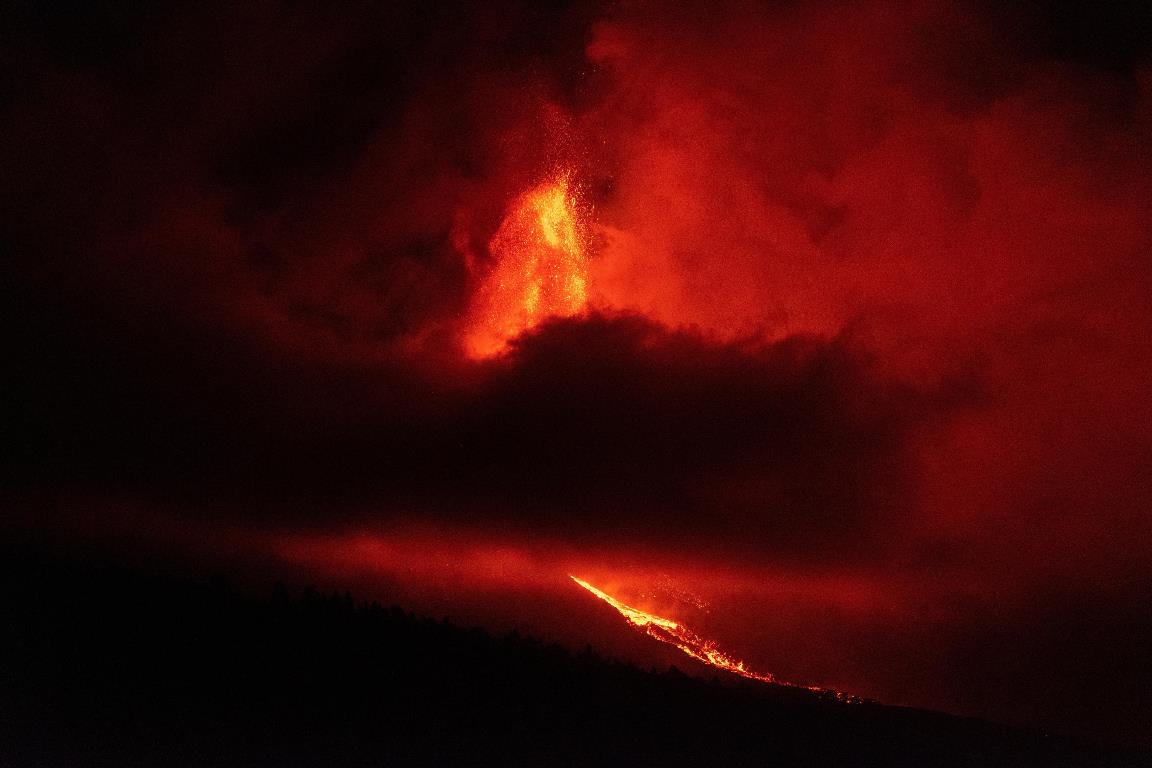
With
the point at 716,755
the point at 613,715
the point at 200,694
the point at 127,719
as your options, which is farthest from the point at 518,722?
the point at 127,719

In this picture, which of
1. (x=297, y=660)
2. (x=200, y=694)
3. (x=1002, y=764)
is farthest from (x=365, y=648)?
(x=1002, y=764)

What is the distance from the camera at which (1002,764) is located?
56.6m

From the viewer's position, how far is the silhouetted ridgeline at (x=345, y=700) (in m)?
36.1

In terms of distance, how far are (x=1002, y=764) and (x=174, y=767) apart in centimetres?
4227

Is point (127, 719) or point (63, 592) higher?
point (63, 592)

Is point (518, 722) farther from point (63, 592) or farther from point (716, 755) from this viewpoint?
point (63, 592)

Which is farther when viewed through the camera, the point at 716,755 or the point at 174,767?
the point at 716,755

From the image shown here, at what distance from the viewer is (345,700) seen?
46719mm

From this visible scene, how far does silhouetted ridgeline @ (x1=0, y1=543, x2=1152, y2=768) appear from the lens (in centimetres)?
3606

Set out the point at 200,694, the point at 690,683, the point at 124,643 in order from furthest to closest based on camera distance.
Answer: the point at 690,683, the point at 124,643, the point at 200,694

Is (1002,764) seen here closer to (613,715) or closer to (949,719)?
(949,719)

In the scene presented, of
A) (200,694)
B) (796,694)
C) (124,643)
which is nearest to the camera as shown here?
(200,694)

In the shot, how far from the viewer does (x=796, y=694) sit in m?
66.5

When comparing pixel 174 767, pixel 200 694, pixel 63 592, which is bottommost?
pixel 174 767
